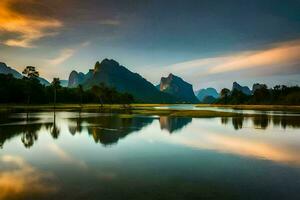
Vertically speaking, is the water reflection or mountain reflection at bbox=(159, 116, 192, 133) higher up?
mountain reflection at bbox=(159, 116, 192, 133)

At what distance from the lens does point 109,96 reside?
163 metres

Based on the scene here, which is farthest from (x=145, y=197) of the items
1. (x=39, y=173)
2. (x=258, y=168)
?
(x=258, y=168)

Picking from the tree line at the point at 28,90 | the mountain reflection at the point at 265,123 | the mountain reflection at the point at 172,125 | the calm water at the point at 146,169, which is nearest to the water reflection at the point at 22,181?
the calm water at the point at 146,169

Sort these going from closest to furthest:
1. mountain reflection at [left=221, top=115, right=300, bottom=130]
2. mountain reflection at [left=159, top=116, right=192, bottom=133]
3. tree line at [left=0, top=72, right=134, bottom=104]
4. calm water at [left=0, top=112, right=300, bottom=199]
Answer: calm water at [left=0, top=112, right=300, bottom=199], mountain reflection at [left=159, top=116, right=192, bottom=133], mountain reflection at [left=221, top=115, right=300, bottom=130], tree line at [left=0, top=72, right=134, bottom=104]

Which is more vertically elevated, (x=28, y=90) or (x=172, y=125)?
(x=28, y=90)

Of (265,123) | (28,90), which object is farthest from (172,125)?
(28,90)

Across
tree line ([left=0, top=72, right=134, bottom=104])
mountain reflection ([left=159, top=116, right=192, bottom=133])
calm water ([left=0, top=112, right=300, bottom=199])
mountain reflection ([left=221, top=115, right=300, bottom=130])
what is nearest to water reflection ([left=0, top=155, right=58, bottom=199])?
calm water ([left=0, top=112, right=300, bottom=199])

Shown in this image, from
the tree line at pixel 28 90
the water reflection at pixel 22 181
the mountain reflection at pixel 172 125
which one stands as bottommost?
the water reflection at pixel 22 181

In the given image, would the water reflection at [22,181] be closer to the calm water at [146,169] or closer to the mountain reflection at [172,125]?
the calm water at [146,169]

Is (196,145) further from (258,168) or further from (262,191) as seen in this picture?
(262,191)

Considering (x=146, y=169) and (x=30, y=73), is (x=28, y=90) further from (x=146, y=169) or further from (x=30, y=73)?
(x=146, y=169)

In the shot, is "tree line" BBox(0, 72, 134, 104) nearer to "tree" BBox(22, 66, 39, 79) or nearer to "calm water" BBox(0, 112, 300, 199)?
"tree" BBox(22, 66, 39, 79)

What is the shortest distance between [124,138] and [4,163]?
48.0 feet

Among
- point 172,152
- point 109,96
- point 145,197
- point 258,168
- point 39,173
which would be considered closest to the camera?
point 145,197
